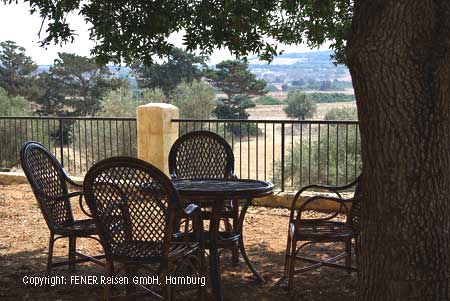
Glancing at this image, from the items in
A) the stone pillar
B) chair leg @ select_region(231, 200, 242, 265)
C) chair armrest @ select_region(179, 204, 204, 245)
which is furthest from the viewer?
the stone pillar

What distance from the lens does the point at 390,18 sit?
294 centimetres

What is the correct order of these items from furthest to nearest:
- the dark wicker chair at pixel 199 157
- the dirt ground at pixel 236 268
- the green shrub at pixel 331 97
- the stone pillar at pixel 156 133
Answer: the green shrub at pixel 331 97 → the stone pillar at pixel 156 133 → the dark wicker chair at pixel 199 157 → the dirt ground at pixel 236 268

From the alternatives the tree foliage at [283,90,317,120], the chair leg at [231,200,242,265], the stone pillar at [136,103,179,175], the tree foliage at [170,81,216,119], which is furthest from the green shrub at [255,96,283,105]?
the chair leg at [231,200,242,265]

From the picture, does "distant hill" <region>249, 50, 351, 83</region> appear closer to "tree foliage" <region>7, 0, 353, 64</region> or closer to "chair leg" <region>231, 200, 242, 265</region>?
"tree foliage" <region>7, 0, 353, 64</region>

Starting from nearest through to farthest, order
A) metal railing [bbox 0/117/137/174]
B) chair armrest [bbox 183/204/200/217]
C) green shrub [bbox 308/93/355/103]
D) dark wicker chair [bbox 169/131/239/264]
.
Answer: chair armrest [bbox 183/204/200/217] < dark wicker chair [bbox 169/131/239/264] < metal railing [bbox 0/117/137/174] < green shrub [bbox 308/93/355/103]

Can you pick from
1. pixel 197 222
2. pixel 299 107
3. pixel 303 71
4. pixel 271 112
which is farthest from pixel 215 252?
pixel 303 71

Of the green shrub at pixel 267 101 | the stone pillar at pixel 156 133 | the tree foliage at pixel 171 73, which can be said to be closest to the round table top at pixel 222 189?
the stone pillar at pixel 156 133

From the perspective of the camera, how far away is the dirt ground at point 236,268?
14.7ft

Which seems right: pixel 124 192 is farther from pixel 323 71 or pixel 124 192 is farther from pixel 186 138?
pixel 323 71

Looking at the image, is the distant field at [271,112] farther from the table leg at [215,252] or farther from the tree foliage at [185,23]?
the table leg at [215,252]

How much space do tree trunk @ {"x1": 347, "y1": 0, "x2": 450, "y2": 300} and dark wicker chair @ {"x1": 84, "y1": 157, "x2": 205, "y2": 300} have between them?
1129mm

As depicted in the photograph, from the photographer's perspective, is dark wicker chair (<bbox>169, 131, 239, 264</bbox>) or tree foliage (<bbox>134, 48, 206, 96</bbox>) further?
tree foliage (<bbox>134, 48, 206, 96</bbox>)

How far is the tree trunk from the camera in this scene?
296cm

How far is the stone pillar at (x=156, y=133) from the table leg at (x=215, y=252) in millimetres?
4084
